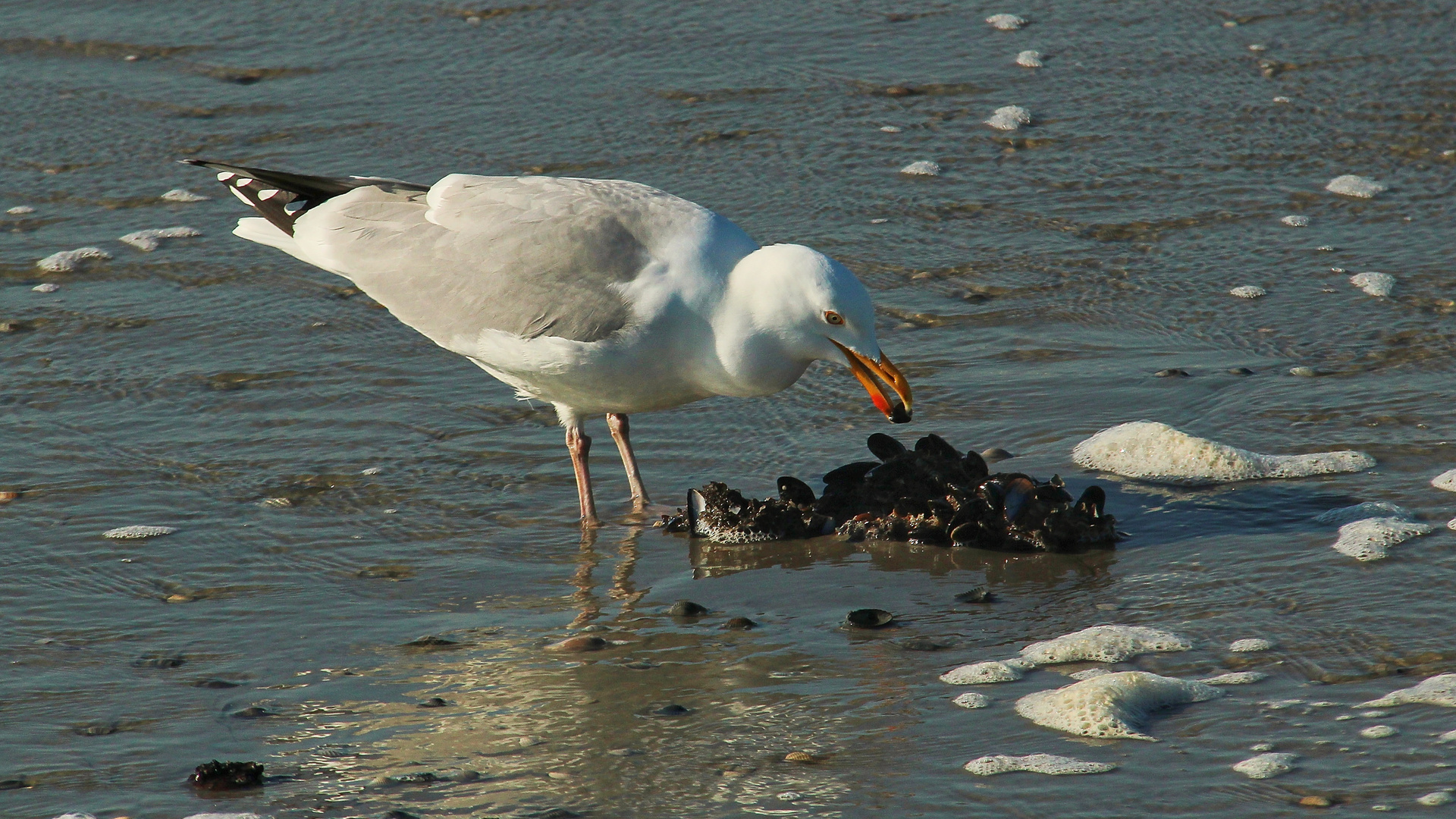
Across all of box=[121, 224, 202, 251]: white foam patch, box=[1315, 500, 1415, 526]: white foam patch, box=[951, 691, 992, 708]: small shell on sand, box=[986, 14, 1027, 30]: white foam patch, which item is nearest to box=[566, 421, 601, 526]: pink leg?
box=[951, 691, 992, 708]: small shell on sand

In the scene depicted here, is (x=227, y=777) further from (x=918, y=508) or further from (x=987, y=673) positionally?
(x=918, y=508)

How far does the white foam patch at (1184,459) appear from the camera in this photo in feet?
16.9

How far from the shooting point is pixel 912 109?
8625mm

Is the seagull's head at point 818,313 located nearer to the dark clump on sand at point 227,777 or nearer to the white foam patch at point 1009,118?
the dark clump on sand at point 227,777

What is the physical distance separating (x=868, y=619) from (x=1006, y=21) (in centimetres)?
653

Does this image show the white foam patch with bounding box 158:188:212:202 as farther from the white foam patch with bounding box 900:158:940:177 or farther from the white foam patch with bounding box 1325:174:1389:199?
the white foam patch with bounding box 1325:174:1389:199

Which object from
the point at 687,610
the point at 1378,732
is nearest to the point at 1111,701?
the point at 1378,732

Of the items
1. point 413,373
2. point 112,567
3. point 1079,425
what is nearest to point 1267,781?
point 1079,425

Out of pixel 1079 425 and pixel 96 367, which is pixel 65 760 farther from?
pixel 1079 425

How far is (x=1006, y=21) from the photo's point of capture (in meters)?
9.93

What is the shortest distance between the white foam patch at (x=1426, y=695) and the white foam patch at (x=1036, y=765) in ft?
2.31

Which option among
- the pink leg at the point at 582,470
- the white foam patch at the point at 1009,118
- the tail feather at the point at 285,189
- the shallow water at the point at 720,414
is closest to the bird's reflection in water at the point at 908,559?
the shallow water at the point at 720,414

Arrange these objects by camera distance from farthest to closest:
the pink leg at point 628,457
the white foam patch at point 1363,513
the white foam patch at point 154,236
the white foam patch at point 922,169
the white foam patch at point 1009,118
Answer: the white foam patch at point 1009,118
the white foam patch at point 922,169
the white foam patch at point 154,236
the pink leg at point 628,457
the white foam patch at point 1363,513

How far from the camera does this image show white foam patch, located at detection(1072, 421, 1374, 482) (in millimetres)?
5141
